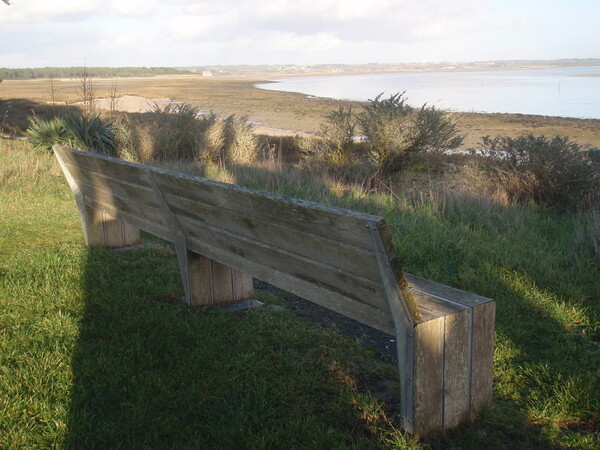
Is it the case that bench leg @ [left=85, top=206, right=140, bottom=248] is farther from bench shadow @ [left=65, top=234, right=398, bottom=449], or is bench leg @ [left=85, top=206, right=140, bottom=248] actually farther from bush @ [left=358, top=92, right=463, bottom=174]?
bush @ [left=358, top=92, right=463, bottom=174]

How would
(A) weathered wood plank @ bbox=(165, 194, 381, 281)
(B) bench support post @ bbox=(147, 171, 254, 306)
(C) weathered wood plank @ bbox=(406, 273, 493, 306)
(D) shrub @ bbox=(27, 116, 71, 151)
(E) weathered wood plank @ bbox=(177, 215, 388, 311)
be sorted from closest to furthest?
(A) weathered wood plank @ bbox=(165, 194, 381, 281) → (E) weathered wood plank @ bbox=(177, 215, 388, 311) → (C) weathered wood plank @ bbox=(406, 273, 493, 306) → (B) bench support post @ bbox=(147, 171, 254, 306) → (D) shrub @ bbox=(27, 116, 71, 151)

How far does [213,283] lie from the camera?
391 cm

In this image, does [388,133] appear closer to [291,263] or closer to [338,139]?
[338,139]

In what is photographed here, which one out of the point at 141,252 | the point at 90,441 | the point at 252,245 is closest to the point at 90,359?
the point at 90,441

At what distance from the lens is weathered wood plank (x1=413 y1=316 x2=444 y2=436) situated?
233 centimetres

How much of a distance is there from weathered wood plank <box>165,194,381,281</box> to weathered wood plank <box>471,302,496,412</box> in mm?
579

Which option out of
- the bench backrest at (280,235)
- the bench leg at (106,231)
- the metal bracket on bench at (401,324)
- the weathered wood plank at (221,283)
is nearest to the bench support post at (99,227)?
the bench leg at (106,231)

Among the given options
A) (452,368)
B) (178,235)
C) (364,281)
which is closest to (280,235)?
(364,281)

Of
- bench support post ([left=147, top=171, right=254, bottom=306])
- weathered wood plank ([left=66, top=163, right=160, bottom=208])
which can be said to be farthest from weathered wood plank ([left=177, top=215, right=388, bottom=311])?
weathered wood plank ([left=66, top=163, right=160, bottom=208])

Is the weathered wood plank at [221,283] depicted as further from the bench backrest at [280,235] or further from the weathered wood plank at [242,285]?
the bench backrest at [280,235]

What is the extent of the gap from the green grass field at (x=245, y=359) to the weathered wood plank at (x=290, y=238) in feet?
2.18

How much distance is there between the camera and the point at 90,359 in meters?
3.04

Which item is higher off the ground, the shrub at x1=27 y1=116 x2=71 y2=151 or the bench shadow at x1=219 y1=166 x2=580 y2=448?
the shrub at x1=27 y1=116 x2=71 y2=151

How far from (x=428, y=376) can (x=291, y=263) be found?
76 cm
